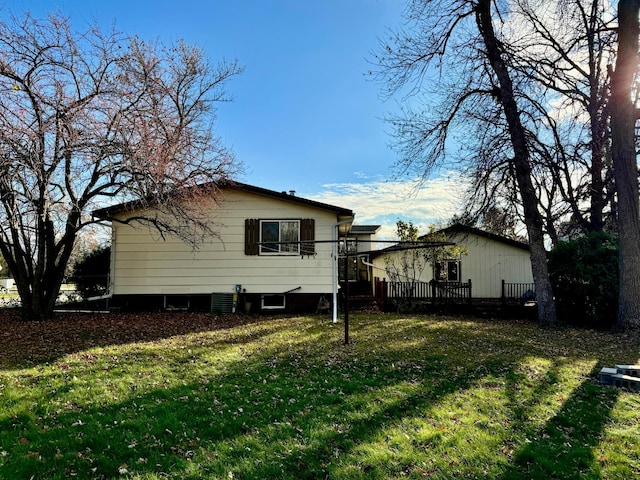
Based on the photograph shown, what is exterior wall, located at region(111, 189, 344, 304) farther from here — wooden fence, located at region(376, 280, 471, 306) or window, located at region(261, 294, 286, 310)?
wooden fence, located at region(376, 280, 471, 306)

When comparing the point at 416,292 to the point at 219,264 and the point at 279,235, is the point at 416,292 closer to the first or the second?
the point at 279,235

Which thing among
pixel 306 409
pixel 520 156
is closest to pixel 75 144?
pixel 306 409

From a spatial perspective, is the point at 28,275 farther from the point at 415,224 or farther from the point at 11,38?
the point at 415,224

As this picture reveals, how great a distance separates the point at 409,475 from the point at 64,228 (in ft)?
35.5

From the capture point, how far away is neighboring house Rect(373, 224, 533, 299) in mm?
19625

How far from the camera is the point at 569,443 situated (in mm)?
3834

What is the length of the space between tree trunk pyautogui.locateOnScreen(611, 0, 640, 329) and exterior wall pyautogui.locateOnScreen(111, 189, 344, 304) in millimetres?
8168

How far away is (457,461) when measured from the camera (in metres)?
3.45

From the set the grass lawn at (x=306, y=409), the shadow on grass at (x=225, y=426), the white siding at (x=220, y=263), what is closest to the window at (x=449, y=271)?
the white siding at (x=220, y=263)

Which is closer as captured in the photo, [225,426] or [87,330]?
[225,426]

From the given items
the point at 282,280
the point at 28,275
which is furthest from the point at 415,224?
the point at 28,275

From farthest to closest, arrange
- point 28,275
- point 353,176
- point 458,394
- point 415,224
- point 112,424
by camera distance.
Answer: point 353,176 → point 415,224 → point 28,275 → point 458,394 → point 112,424

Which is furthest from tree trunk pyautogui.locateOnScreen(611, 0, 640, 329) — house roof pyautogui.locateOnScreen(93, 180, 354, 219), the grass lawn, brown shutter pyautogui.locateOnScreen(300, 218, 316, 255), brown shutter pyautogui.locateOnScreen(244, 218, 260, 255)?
brown shutter pyautogui.locateOnScreen(244, 218, 260, 255)

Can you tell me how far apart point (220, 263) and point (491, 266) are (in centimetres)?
1428
